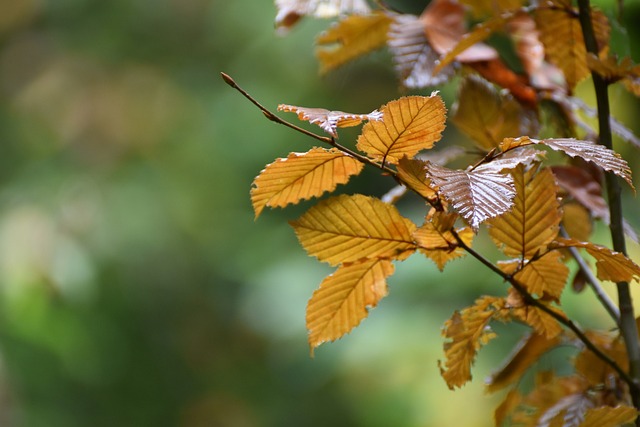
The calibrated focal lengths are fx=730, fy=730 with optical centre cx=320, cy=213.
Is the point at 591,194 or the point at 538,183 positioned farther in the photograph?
the point at 591,194

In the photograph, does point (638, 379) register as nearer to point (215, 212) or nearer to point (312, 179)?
point (312, 179)

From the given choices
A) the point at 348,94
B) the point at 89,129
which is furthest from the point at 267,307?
the point at 89,129

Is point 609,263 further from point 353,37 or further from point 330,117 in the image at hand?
point 353,37

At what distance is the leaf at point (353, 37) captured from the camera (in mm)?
521

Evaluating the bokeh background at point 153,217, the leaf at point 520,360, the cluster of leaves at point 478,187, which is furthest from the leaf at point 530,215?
the bokeh background at point 153,217

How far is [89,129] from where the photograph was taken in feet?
8.64

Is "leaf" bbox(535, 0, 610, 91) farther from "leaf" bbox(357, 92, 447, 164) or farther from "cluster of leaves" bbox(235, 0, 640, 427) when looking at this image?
"leaf" bbox(357, 92, 447, 164)

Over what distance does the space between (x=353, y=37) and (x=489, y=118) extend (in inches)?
4.5

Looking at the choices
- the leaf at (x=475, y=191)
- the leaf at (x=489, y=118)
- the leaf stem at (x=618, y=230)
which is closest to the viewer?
the leaf at (x=475, y=191)

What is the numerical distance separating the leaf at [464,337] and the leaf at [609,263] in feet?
0.17

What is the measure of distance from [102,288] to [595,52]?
2.30 m

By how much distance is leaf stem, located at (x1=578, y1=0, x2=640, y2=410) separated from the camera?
1.29ft

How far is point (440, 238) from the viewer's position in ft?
1.17

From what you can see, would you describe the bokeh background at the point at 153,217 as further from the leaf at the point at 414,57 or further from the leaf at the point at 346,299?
the leaf at the point at 346,299
